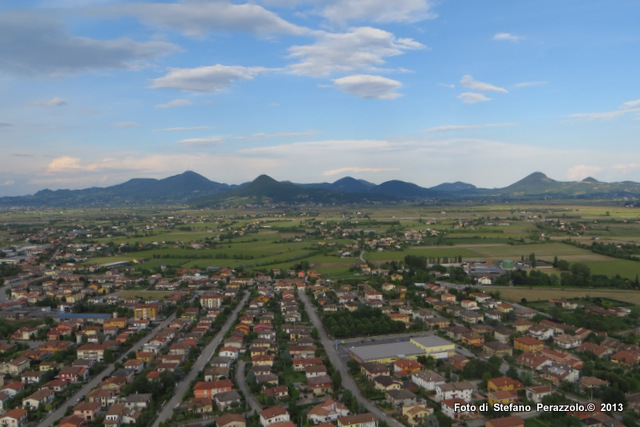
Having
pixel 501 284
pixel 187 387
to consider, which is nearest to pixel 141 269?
pixel 187 387

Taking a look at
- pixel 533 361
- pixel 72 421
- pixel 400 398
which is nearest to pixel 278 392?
pixel 400 398

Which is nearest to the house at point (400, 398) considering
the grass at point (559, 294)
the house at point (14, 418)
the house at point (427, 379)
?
the house at point (427, 379)

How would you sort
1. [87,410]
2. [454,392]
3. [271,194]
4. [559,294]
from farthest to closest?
[271,194], [559,294], [454,392], [87,410]

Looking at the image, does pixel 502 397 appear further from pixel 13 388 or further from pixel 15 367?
pixel 15 367

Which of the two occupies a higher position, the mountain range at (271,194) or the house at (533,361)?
the mountain range at (271,194)

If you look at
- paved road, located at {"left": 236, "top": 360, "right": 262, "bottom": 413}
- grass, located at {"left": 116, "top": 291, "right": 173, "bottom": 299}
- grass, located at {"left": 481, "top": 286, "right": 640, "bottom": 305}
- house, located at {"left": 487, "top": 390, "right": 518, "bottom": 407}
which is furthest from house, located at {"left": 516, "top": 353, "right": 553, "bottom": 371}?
grass, located at {"left": 116, "top": 291, "right": 173, "bottom": 299}

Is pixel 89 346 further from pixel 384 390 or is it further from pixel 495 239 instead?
pixel 495 239

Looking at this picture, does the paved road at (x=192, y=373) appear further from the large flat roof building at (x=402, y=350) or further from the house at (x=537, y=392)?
the house at (x=537, y=392)
